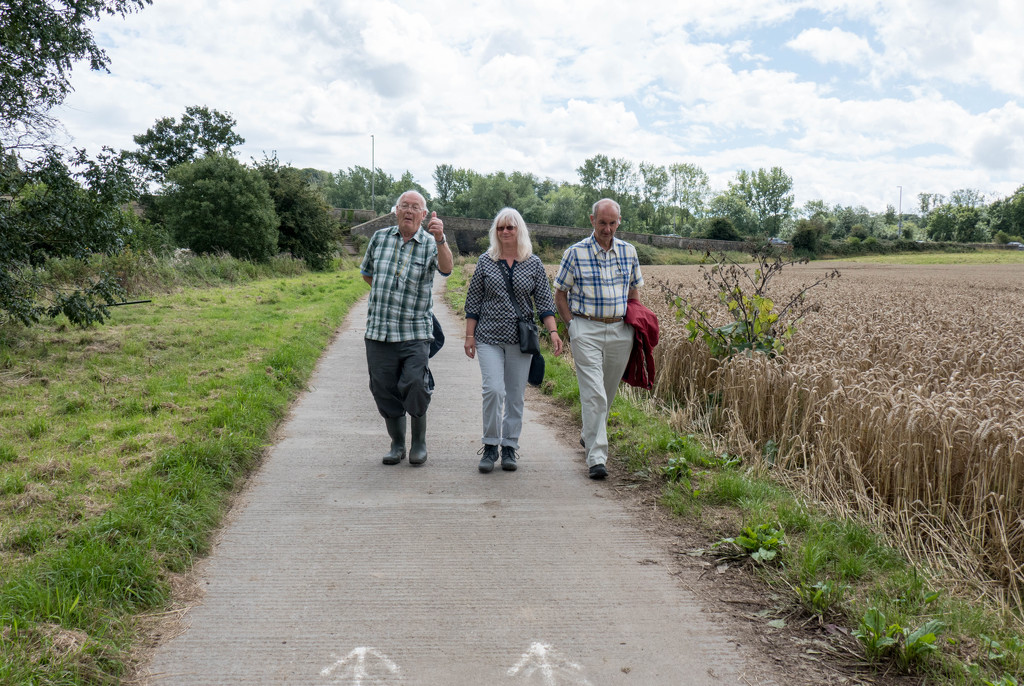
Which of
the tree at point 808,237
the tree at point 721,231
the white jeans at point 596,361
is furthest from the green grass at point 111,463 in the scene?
the tree at point 721,231

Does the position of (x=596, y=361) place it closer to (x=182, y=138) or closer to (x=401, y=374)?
(x=401, y=374)

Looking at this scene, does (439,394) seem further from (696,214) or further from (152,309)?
(696,214)

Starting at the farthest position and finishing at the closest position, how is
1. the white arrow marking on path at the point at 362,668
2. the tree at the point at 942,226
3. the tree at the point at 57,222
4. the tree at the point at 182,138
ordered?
the tree at the point at 942,226 < the tree at the point at 182,138 < the tree at the point at 57,222 < the white arrow marking on path at the point at 362,668

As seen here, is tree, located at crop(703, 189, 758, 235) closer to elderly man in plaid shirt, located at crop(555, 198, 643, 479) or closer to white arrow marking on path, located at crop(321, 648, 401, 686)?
elderly man in plaid shirt, located at crop(555, 198, 643, 479)

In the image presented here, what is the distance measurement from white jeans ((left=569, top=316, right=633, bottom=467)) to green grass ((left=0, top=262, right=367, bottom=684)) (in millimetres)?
2711

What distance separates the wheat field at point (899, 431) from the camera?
439 centimetres

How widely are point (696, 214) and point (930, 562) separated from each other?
A: 5268 inches

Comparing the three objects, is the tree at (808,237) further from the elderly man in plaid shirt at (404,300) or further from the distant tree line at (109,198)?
the elderly man in plaid shirt at (404,300)

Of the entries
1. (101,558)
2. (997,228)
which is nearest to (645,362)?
(101,558)

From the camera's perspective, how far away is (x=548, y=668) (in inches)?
119

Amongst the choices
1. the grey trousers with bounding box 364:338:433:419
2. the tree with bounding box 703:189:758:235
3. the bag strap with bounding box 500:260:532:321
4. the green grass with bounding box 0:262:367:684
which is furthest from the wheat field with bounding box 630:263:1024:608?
the tree with bounding box 703:189:758:235

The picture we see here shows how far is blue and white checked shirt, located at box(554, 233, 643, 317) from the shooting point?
598 cm

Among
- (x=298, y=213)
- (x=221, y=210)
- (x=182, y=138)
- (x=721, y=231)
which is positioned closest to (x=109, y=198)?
(x=221, y=210)

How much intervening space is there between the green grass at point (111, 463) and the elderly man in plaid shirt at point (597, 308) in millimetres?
2739
